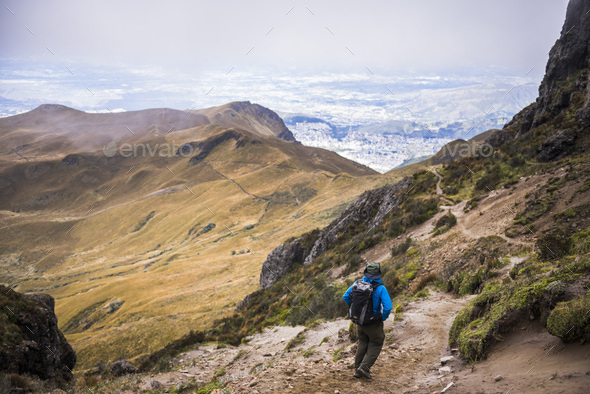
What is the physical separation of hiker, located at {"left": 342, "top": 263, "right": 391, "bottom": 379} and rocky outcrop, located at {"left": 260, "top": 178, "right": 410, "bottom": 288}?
21.0m

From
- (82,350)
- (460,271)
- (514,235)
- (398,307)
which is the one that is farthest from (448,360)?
(82,350)

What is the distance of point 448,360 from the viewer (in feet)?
23.1

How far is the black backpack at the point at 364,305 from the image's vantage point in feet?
21.4

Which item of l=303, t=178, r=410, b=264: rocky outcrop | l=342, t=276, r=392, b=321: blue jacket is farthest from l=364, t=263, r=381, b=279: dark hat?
l=303, t=178, r=410, b=264: rocky outcrop

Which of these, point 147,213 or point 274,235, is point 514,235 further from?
point 147,213

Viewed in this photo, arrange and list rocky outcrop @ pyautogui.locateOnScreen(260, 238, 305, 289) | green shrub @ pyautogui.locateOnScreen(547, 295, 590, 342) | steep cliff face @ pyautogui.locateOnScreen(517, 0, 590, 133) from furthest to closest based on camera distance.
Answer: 1. rocky outcrop @ pyautogui.locateOnScreen(260, 238, 305, 289)
2. steep cliff face @ pyautogui.locateOnScreen(517, 0, 590, 133)
3. green shrub @ pyautogui.locateOnScreen(547, 295, 590, 342)

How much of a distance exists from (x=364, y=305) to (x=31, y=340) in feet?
39.2

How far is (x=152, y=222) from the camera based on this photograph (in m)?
97.5

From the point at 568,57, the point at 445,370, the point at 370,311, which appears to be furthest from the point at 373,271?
the point at 568,57

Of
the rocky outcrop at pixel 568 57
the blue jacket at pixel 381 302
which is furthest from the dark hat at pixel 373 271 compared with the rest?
the rocky outcrop at pixel 568 57

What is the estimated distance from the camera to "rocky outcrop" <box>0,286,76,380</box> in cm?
992

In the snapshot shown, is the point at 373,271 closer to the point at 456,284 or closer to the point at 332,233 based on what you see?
the point at 456,284

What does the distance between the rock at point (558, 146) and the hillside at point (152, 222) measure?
28548 millimetres

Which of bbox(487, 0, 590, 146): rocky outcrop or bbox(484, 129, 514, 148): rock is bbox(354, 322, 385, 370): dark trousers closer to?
bbox(487, 0, 590, 146): rocky outcrop
